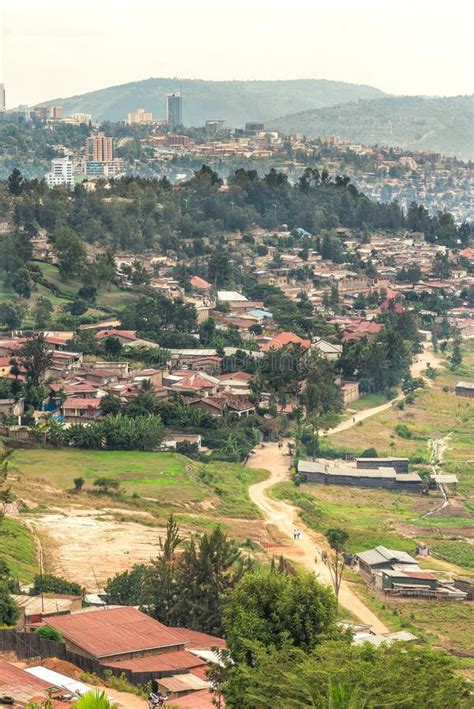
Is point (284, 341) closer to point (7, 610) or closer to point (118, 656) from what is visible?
point (7, 610)

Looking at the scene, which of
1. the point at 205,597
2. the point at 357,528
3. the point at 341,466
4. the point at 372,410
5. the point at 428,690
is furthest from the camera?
the point at 372,410

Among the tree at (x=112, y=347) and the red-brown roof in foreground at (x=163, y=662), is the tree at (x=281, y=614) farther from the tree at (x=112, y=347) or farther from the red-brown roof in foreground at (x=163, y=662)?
the tree at (x=112, y=347)

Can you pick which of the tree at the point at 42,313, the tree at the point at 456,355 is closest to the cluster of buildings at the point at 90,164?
the tree at the point at 456,355

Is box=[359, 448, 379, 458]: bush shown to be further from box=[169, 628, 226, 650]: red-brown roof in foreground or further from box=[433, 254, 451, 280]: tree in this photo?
box=[433, 254, 451, 280]: tree

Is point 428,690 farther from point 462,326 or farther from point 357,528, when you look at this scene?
point 462,326

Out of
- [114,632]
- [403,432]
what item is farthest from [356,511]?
[114,632]

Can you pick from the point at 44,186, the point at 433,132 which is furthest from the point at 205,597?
the point at 433,132
